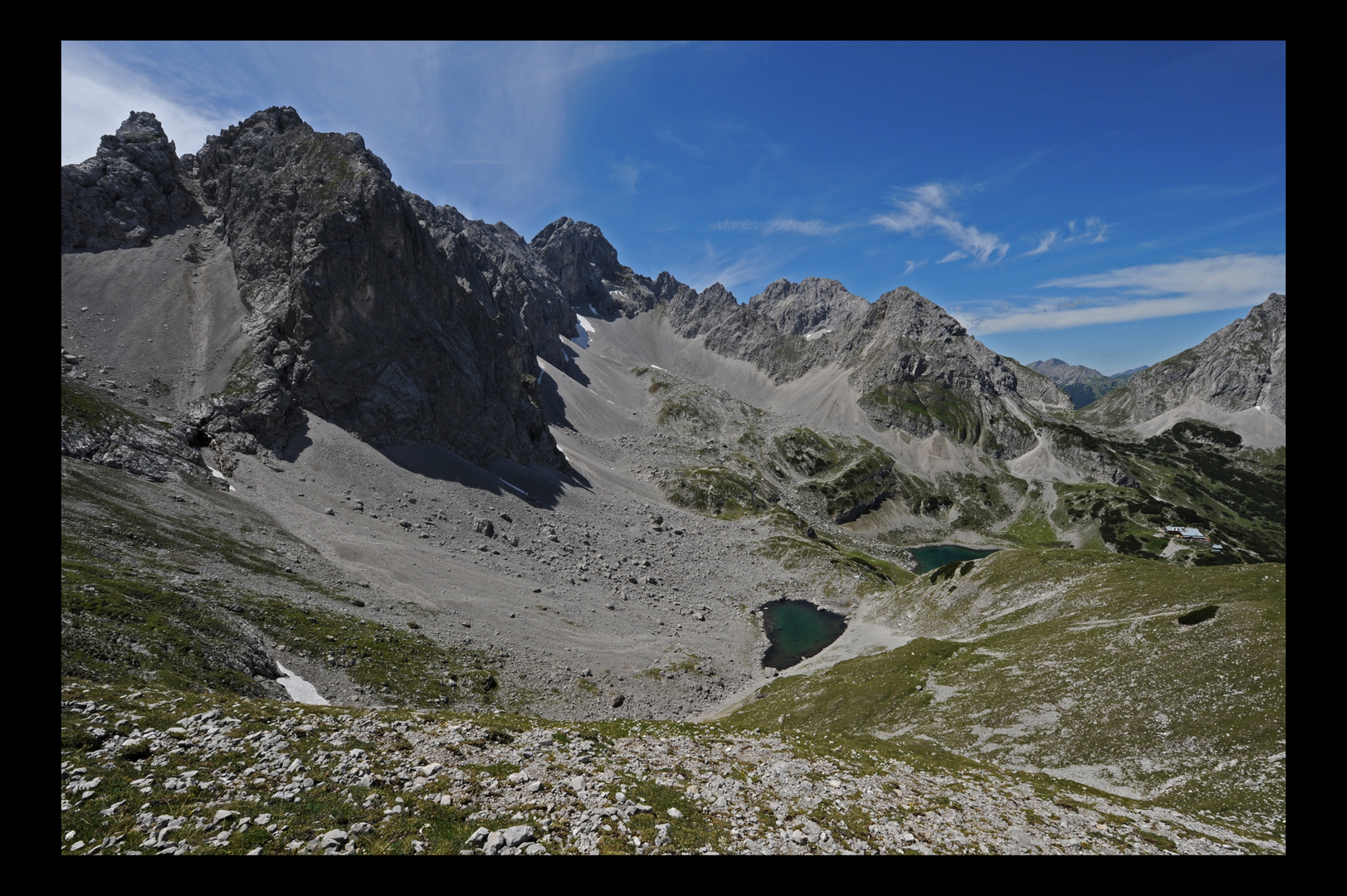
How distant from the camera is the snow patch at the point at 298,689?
101 ft

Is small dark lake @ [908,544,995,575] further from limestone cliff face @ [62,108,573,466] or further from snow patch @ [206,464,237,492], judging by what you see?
snow patch @ [206,464,237,492]

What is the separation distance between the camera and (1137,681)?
3009 cm

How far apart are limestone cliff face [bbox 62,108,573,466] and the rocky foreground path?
235ft

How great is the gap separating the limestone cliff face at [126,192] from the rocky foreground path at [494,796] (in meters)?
120

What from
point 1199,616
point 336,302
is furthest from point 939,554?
point 336,302

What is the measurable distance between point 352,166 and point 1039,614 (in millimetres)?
125553

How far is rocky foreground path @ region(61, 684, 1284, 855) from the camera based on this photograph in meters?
11.0

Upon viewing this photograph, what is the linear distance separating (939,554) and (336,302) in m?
164

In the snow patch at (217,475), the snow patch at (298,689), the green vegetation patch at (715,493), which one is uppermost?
the snow patch at (217,475)

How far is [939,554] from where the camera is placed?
154 metres

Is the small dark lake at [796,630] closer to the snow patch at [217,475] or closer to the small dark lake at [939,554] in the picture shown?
the snow patch at [217,475]

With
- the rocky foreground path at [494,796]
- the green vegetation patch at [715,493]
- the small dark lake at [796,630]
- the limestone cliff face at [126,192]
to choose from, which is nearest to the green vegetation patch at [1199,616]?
the rocky foreground path at [494,796]

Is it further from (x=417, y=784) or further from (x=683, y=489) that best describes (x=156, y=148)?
(x=417, y=784)

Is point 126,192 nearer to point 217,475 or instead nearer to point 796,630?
point 217,475
